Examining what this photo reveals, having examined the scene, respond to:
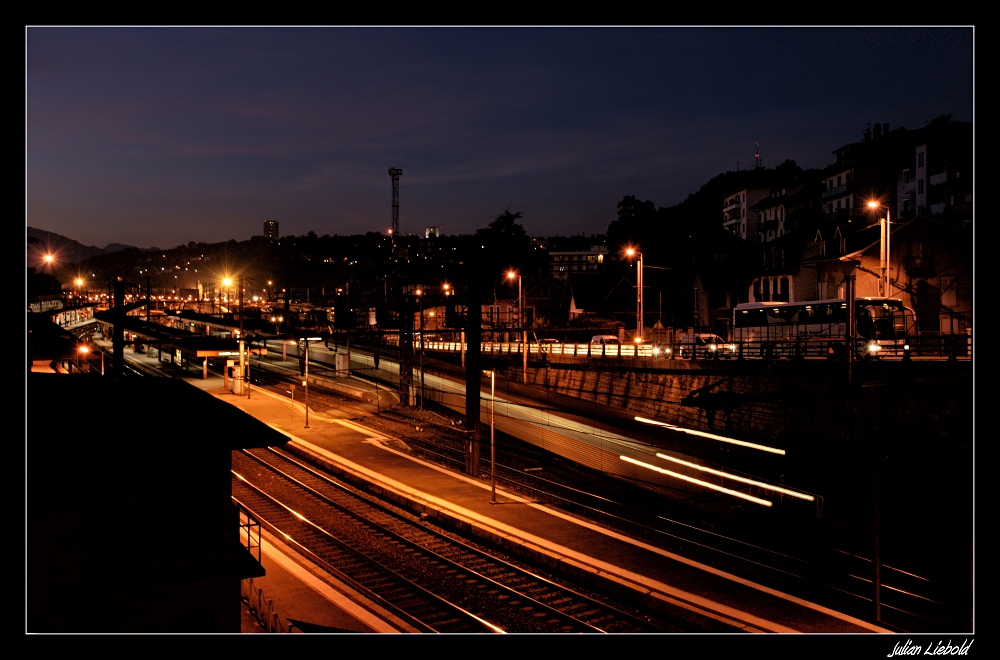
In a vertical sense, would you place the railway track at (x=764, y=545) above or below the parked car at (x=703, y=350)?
below

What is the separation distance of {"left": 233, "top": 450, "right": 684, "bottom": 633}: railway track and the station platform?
0.50 meters

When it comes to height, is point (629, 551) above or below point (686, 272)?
below

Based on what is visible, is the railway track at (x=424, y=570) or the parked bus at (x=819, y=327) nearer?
the railway track at (x=424, y=570)

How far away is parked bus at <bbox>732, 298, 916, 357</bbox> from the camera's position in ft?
79.3

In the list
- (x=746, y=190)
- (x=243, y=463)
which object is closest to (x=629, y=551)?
(x=243, y=463)

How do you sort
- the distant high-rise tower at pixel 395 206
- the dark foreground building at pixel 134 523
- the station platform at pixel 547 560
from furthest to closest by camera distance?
the distant high-rise tower at pixel 395 206 → the station platform at pixel 547 560 → the dark foreground building at pixel 134 523

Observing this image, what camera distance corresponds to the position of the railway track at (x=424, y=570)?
39.7ft

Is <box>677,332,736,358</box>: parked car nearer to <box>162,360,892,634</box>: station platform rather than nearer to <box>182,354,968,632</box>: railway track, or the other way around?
<box>182,354,968,632</box>: railway track

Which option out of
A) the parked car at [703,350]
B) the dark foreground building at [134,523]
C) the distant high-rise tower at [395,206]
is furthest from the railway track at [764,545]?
the distant high-rise tower at [395,206]

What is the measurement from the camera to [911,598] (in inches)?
524

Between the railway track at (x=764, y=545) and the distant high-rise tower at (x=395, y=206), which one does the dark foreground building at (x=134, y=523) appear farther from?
the distant high-rise tower at (x=395, y=206)

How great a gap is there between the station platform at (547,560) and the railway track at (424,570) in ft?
1.66
